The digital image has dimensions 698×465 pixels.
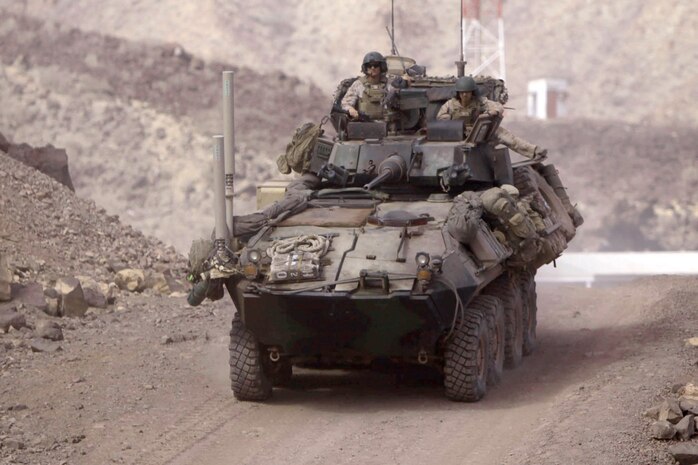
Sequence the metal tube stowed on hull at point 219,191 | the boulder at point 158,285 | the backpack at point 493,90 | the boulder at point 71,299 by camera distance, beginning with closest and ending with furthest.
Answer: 1. the metal tube stowed on hull at point 219,191
2. the backpack at point 493,90
3. the boulder at point 71,299
4. the boulder at point 158,285

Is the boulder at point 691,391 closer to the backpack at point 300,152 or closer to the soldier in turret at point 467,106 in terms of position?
the soldier in turret at point 467,106

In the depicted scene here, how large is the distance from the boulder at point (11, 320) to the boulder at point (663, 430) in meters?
7.68

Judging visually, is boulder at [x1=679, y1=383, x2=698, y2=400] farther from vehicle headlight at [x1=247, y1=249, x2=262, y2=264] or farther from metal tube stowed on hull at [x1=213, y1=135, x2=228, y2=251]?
metal tube stowed on hull at [x1=213, y1=135, x2=228, y2=251]

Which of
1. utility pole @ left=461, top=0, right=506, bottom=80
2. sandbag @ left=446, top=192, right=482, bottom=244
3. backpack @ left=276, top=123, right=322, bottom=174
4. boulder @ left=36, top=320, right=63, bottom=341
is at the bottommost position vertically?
boulder @ left=36, top=320, right=63, bottom=341

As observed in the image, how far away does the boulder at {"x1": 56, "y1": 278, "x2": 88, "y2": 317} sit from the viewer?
57.5 feet

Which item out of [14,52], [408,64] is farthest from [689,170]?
[408,64]

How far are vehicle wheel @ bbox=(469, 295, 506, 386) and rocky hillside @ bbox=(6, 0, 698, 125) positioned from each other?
38.1 metres

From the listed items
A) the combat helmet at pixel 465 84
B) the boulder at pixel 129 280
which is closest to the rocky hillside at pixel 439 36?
the boulder at pixel 129 280

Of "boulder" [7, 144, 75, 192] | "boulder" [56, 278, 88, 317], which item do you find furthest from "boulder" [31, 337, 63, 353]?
"boulder" [7, 144, 75, 192]

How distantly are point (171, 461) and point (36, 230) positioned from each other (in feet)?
31.2

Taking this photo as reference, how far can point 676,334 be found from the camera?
16.5 meters

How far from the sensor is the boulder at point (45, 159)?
2353 cm

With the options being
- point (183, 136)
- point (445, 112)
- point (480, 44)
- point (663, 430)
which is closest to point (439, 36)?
point (480, 44)

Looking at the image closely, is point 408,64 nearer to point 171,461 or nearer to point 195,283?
point 195,283
